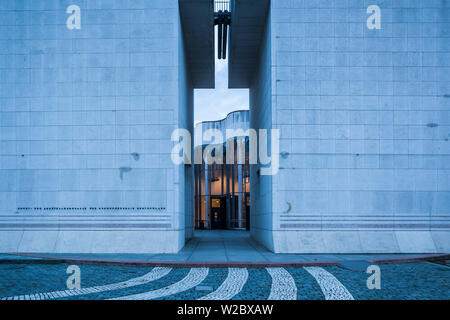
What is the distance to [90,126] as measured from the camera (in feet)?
43.5

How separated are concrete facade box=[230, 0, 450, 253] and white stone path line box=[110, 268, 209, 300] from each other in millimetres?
4141

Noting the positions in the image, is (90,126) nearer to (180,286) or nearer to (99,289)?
(99,289)

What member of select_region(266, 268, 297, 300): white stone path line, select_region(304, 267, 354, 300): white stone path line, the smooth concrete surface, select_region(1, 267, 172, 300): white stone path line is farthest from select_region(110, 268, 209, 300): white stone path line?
the smooth concrete surface

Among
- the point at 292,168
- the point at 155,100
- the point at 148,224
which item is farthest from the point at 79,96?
the point at 292,168

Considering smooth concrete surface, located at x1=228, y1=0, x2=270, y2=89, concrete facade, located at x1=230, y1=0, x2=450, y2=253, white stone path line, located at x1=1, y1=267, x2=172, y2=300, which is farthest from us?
smooth concrete surface, located at x1=228, y1=0, x2=270, y2=89

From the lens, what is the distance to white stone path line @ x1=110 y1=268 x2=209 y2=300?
6.61 meters

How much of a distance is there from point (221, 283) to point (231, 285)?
322 millimetres

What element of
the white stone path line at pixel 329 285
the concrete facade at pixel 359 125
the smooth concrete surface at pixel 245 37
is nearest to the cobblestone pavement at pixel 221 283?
the white stone path line at pixel 329 285

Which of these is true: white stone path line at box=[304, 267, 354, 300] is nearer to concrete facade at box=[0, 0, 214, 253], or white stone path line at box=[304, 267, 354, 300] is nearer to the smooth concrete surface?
concrete facade at box=[0, 0, 214, 253]

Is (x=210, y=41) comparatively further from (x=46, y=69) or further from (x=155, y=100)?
(x=46, y=69)

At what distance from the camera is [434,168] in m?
13.0
